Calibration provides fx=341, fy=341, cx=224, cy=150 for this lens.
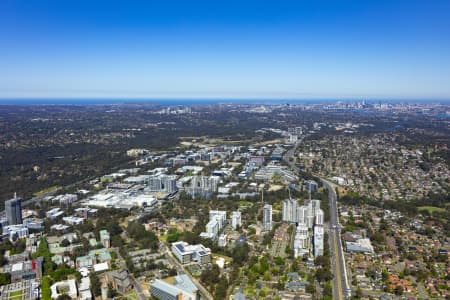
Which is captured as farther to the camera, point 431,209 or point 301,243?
point 431,209

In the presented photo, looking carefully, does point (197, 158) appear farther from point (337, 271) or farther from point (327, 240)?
point (337, 271)

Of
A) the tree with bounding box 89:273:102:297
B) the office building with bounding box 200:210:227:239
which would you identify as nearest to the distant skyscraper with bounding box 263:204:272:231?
the office building with bounding box 200:210:227:239

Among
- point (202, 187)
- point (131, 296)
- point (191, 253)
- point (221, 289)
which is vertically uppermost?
point (202, 187)

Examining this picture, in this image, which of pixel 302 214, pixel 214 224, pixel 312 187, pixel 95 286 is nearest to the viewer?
pixel 95 286

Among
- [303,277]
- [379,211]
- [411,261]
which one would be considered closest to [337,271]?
[303,277]

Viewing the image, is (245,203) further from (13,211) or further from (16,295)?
(16,295)

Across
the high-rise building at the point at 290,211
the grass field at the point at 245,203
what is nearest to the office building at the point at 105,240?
the grass field at the point at 245,203

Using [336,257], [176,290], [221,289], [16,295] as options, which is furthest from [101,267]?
[336,257]

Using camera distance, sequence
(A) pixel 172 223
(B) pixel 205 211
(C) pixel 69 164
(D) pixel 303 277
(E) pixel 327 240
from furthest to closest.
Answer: (C) pixel 69 164, (B) pixel 205 211, (A) pixel 172 223, (E) pixel 327 240, (D) pixel 303 277
